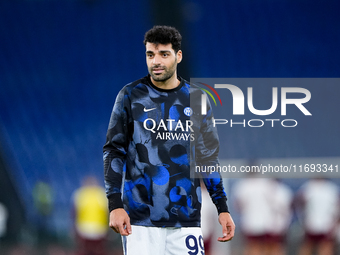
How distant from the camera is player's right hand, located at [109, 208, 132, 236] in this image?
7.07ft

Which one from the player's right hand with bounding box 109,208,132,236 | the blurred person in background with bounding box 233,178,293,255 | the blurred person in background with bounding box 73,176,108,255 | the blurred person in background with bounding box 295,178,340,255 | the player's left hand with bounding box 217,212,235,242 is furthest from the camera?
the blurred person in background with bounding box 73,176,108,255

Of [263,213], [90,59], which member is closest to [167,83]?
[263,213]

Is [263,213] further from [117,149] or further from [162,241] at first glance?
[117,149]

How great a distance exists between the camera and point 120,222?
215cm

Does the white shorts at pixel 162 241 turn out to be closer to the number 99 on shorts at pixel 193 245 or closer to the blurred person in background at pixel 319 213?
the number 99 on shorts at pixel 193 245

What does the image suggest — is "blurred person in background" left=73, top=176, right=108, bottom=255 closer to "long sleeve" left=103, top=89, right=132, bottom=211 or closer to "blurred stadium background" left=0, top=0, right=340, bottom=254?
"blurred stadium background" left=0, top=0, right=340, bottom=254

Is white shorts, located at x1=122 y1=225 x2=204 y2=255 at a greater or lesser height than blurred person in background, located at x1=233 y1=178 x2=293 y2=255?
Answer: greater

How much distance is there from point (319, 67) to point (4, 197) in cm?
682

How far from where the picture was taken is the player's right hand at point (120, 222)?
2154mm

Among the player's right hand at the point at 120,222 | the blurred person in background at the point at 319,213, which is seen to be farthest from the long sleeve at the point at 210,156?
the blurred person in background at the point at 319,213

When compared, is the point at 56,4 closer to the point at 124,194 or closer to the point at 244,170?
the point at 244,170

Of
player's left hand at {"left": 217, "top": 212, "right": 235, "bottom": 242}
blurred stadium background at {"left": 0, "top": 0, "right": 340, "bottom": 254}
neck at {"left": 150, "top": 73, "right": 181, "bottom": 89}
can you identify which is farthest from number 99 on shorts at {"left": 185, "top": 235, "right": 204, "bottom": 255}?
blurred stadium background at {"left": 0, "top": 0, "right": 340, "bottom": 254}

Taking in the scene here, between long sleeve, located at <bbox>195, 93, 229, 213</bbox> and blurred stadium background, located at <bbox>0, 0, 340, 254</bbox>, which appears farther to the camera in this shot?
blurred stadium background, located at <bbox>0, 0, 340, 254</bbox>

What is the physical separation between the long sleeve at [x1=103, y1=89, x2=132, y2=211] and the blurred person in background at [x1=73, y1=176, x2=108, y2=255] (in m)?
4.45
